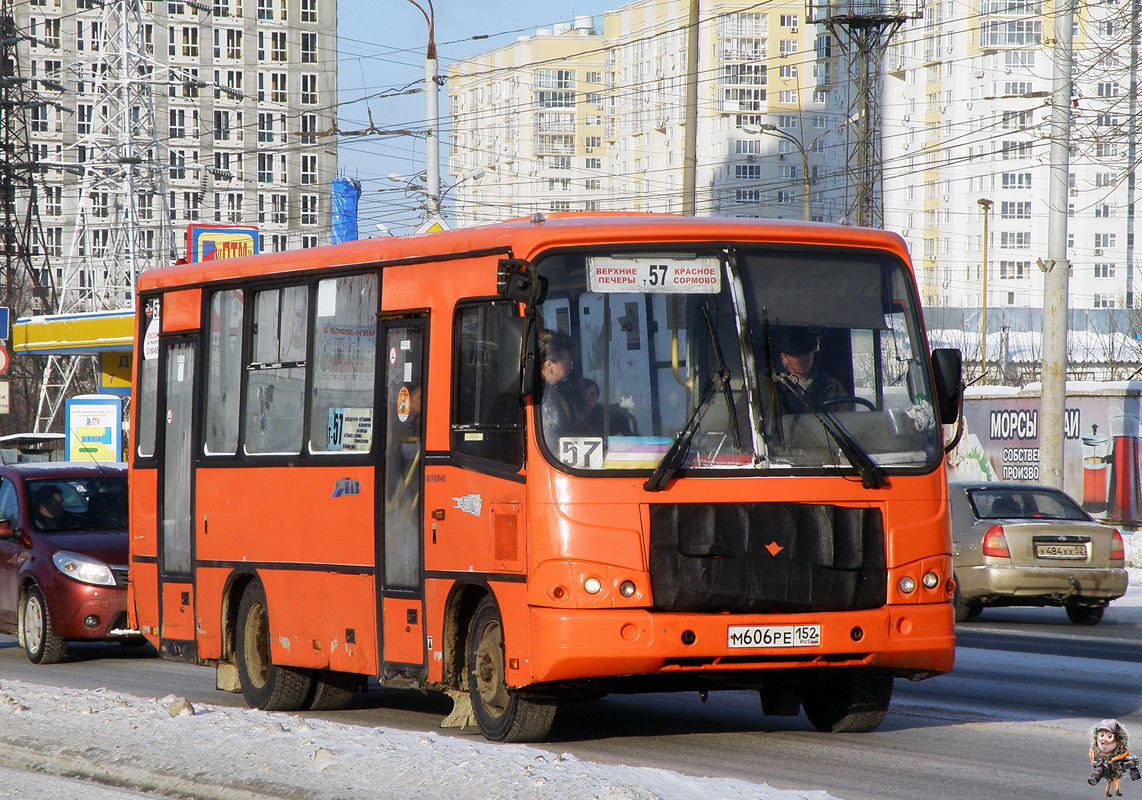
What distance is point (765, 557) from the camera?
8.62 metres

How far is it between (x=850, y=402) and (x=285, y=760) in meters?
3.44

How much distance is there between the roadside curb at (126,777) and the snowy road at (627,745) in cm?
2

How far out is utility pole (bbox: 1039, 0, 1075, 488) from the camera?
2564cm

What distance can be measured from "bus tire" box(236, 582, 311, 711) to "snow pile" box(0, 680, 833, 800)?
1288 millimetres

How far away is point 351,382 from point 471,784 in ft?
12.9

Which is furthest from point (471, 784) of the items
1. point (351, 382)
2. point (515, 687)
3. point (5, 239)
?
point (5, 239)

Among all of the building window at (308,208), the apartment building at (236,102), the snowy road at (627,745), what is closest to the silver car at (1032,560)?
the snowy road at (627,745)

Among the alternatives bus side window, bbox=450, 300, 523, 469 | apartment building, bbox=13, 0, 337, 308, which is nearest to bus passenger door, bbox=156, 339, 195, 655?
bus side window, bbox=450, 300, 523, 469

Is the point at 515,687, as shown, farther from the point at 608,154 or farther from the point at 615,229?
the point at 608,154

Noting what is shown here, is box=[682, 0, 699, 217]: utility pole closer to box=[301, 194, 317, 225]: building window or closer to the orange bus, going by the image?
the orange bus

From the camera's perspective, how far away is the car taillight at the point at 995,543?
18047 millimetres

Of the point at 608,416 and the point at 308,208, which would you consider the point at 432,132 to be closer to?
the point at 608,416

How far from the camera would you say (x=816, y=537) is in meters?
8.70

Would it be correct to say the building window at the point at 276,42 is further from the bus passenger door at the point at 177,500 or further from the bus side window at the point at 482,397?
the bus side window at the point at 482,397
